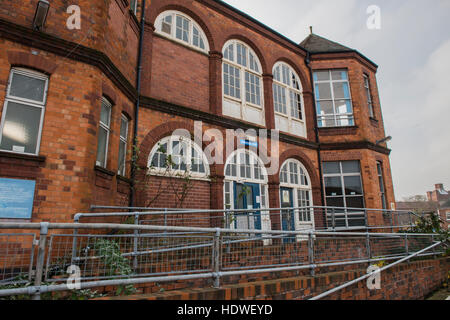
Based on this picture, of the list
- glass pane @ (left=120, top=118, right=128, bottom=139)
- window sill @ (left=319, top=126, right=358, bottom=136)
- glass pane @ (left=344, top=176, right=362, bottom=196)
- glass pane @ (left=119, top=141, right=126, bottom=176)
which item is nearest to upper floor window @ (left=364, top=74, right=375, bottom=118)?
window sill @ (left=319, top=126, right=358, bottom=136)

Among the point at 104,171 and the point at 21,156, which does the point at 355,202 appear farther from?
the point at 21,156

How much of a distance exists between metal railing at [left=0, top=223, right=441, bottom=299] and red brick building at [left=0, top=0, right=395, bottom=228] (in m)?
1.57

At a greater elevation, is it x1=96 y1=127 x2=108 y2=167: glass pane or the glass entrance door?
x1=96 y1=127 x2=108 y2=167: glass pane

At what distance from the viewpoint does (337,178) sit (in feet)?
46.8

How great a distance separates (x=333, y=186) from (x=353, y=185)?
2.98 feet

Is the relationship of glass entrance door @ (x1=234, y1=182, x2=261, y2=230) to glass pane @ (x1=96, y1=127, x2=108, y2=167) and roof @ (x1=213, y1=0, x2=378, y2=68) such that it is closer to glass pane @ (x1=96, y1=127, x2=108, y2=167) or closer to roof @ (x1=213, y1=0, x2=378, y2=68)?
glass pane @ (x1=96, y1=127, x2=108, y2=167)

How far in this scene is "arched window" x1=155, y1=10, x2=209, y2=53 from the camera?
33.7ft

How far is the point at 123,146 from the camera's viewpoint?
27.1 feet

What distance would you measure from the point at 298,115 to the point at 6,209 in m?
12.2

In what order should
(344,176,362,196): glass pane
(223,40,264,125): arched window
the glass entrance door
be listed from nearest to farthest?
the glass entrance door, (223,40,264,125): arched window, (344,176,362,196): glass pane

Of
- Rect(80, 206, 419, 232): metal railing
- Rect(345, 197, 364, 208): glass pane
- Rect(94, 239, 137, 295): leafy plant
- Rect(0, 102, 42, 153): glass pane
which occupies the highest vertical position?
Rect(0, 102, 42, 153): glass pane

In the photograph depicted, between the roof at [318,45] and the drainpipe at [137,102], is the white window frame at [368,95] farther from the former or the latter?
the drainpipe at [137,102]
